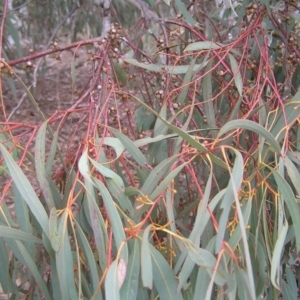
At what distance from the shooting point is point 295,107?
104 cm

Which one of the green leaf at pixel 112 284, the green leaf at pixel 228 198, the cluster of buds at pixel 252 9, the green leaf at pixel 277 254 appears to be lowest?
the green leaf at pixel 277 254

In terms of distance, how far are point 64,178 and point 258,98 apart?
477mm

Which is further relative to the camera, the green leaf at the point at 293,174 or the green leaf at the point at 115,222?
the green leaf at the point at 293,174

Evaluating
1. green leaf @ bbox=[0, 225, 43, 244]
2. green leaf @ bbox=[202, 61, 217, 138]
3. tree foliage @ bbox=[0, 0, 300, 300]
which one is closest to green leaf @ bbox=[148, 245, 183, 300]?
tree foliage @ bbox=[0, 0, 300, 300]

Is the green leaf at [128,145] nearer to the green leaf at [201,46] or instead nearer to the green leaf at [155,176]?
the green leaf at [155,176]

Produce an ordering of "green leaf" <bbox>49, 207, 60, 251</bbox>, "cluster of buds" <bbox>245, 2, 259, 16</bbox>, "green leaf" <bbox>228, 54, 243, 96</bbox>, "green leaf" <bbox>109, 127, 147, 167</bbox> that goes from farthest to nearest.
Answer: "cluster of buds" <bbox>245, 2, 259, 16</bbox>, "green leaf" <bbox>228, 54, 243, 96</bbox>, "green leaf" <bbox>109, 127, 147, 167</bbox>, "green leaf" <bbox>49, 207, 60, 251</bbox>

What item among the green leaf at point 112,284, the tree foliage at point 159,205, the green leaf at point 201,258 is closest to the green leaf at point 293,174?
the tree foliage at point 159,205

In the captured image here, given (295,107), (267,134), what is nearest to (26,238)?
(267,134)

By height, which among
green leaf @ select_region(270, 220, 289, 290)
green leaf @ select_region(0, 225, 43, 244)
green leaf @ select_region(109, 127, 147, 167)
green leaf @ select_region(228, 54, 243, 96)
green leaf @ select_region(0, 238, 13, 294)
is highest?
green leaf @ select_region(228, 54, 243, 96)

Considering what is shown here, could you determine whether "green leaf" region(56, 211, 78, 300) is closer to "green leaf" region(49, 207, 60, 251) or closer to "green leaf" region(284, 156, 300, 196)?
"green leaf" region(49, 207, 60, 251)

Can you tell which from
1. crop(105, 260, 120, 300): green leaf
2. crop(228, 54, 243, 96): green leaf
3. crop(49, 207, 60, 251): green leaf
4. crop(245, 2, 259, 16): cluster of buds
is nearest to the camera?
crop(105, 260, 120, 300): green leaf

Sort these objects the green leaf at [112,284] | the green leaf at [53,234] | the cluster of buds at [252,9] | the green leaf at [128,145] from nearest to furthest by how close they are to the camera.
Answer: the green leaf at [112,284]
the green leaf at [53,234]
the green leaf at [128,145]
the cluster of buds at [252,9]

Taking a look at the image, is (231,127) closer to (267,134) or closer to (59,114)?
(267,134)

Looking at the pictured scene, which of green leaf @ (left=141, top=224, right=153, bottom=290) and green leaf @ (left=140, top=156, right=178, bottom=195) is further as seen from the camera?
green leaf @ (left=140, top=156, right=178, bottom=195)
